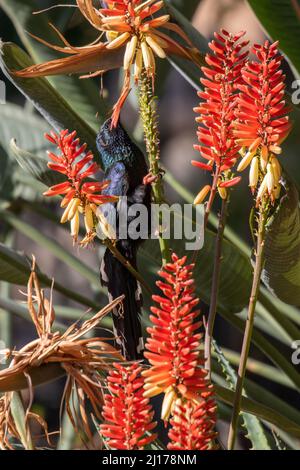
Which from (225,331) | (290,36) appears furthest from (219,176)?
(225,331)

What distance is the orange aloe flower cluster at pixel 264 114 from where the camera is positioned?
2.13 ft

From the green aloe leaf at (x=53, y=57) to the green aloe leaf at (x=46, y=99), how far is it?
96 millimetres

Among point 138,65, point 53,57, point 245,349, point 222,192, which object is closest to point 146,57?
point 138,65

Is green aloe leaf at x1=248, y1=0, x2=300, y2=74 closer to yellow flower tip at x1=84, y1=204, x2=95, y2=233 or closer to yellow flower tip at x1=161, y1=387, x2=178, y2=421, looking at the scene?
yellow flower tip at x1=84, y1=204, x2=95, y2=233

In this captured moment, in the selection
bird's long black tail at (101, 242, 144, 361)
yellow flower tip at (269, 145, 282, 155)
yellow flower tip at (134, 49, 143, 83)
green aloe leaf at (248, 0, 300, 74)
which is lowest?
bird's long black tail at (101, 242, 144, 361)

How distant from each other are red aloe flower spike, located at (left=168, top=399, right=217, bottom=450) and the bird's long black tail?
304mm

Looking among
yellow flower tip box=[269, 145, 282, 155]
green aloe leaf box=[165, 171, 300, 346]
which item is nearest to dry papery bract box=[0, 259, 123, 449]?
yellow flower tip box=[269, 145, 282, 155]

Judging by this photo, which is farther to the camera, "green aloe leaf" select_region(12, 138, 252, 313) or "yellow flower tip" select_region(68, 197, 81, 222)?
"green aloe leaf" select_region(12, 138, 252, 313)

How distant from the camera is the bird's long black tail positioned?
922mm

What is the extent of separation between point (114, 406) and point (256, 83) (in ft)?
0.80

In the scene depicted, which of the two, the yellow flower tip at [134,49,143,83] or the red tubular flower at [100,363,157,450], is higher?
the yellow flower tip at [134,49,143,83]

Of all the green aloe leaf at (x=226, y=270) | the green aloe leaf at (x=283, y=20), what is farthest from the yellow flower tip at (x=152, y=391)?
the green aloe leaf at (x=283, y=20)

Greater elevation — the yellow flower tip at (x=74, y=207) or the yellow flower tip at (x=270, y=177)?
the yellow flower tip at (x=270, y=177)

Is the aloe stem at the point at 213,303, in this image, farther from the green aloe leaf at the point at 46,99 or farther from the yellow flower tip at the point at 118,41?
the green aloe leaf at the point at 46,99
